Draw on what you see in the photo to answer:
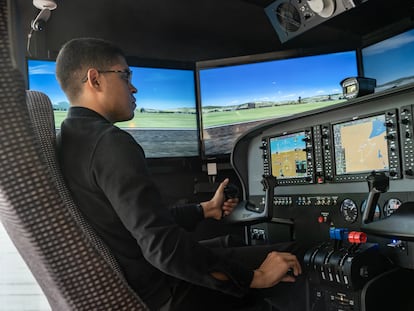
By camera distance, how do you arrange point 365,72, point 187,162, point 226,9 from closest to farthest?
point 365,72
point 187,162
point 226,9

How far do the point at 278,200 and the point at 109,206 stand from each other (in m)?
1.09

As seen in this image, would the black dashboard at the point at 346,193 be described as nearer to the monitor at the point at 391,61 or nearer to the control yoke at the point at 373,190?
the control yoke at the point at 373,190

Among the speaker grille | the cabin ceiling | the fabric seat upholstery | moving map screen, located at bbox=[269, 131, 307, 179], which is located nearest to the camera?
the fabric seat upholstery

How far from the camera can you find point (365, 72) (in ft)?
8.43

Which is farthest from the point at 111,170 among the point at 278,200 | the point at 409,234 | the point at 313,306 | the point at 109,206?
the point at 278,200

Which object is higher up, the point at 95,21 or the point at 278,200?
the point at 95,21

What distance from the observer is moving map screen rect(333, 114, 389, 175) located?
60.1 inches

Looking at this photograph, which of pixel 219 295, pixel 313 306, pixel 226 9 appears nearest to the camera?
pixel 219 295

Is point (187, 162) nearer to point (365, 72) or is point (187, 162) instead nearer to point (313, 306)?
point (365, 72)

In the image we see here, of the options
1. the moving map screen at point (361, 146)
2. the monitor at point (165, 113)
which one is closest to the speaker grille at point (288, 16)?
the monitor at point (165, 113)

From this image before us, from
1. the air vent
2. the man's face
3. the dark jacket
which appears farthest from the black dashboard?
the air vent

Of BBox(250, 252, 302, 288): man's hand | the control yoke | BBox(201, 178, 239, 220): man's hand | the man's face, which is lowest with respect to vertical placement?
BBox(250, 252, 302, 288): man's hand

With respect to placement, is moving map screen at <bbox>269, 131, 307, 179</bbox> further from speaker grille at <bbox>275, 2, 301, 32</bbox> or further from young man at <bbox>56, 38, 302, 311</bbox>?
speaker grille at <bbox>275, 2, 301, 32</bbox>

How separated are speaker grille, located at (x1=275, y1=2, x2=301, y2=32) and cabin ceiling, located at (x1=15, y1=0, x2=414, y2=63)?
13 centimetres
